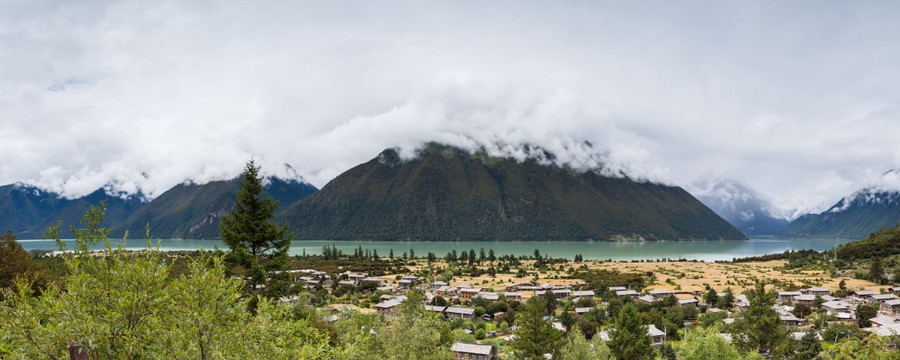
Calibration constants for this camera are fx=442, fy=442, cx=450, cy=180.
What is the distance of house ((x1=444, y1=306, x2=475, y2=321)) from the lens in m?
50.6

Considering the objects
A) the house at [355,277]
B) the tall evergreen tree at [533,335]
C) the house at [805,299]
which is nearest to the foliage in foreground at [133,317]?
the tall evergreen tree at [533,335]

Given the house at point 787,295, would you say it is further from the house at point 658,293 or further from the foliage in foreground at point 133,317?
the foliage in foreground at point 133,317

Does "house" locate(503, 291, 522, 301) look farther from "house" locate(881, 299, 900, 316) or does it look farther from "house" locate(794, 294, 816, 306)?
"house" locate(881, 299, 900, 316)

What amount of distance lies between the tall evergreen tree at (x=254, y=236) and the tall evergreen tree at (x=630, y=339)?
2315 centimetres

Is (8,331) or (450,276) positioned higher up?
(8,331)

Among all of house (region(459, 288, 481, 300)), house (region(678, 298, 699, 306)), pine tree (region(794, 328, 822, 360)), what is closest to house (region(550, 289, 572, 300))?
house (region(459, 288, 481, 300))

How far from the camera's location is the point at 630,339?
3006 centimetres

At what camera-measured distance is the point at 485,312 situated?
53281 mm

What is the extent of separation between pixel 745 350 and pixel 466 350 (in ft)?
62.2

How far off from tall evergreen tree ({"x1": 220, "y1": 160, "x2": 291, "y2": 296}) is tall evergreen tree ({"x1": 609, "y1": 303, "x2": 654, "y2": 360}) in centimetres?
2315

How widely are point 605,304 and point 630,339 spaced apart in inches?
1105

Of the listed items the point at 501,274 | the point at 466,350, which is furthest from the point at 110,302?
the point at 501,274

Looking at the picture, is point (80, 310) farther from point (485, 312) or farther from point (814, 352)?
point (485, 312)

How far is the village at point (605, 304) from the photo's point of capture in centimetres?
4084
